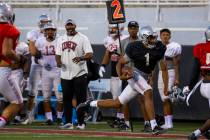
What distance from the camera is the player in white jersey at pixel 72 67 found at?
50.6ft

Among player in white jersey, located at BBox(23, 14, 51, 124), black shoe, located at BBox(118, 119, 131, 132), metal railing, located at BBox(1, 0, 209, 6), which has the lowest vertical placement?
black shoe, located at BBox(118, 119, 131, 132)

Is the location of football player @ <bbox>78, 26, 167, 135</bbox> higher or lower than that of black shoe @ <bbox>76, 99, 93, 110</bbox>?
higher

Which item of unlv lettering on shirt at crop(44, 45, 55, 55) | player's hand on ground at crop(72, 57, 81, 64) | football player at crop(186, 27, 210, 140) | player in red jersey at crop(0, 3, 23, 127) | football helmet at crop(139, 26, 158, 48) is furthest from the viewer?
unlv lettering on shirt at crop(44, 45, 55, 55)

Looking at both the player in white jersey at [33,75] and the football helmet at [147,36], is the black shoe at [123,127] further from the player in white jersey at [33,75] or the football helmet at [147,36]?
the player in white jersey at [33,75]

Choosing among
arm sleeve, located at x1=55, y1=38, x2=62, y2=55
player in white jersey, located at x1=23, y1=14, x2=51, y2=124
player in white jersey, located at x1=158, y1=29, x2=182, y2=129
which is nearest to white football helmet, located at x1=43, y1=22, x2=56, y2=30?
player in white jersey, located at x1=23, y1=14, x2=51, y2=124

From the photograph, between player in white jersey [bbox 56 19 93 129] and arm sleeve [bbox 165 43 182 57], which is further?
arm sleeve [bbox 165 43 182 57]

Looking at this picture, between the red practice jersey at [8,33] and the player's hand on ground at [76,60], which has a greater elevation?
the red practice jersey at [8,33]

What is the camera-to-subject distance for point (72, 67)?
608 inches

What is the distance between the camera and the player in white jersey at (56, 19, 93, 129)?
1541 cm

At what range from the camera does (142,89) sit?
1362cm

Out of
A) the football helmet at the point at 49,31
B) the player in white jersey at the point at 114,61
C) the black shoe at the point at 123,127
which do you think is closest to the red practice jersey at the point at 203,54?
the black shoe at the point at 123,127

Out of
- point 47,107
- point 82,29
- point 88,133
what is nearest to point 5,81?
point 88,133

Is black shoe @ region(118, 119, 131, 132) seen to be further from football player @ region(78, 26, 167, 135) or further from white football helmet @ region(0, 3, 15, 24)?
white football helmet @ region(0, 3, 15, 24)

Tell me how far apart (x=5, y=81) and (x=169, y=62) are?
5.24 metres
